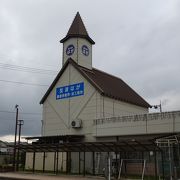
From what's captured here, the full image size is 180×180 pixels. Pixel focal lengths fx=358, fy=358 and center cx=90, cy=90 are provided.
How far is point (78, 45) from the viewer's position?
147ft

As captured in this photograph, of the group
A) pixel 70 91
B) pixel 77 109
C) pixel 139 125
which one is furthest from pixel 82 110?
pixel 139 125

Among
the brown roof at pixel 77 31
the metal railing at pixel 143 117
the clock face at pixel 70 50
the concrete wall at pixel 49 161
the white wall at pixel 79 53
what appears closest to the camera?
the metal railing at pixel 143 117

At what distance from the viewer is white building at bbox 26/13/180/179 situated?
36.2 meters

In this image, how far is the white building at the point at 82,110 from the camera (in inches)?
1427

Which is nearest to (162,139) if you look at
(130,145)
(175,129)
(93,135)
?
(130,145)

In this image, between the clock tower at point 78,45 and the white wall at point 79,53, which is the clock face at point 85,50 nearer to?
the clock tower at point 78,45

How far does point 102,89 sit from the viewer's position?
40.7m

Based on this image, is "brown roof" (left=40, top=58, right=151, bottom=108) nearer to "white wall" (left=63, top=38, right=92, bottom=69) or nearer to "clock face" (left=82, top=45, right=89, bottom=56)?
"white wall" (left=63, top=38, right=92, bottom=69)

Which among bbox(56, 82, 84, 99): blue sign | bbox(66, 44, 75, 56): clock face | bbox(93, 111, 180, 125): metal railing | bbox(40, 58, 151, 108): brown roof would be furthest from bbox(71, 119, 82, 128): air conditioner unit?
bbox(66, 44, 75, 56): clock face

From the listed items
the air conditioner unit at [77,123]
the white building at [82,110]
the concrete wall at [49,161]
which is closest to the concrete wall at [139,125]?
the white building at [82,110]

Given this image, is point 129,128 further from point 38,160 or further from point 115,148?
point 38,160

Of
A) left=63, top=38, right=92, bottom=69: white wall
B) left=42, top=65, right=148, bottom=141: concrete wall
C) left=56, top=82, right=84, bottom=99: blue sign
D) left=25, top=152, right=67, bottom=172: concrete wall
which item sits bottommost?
left=25, top=152, right=67, bottom=172: concrete wall

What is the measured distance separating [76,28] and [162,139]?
2467 cm

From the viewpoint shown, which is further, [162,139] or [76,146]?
[76,146]
